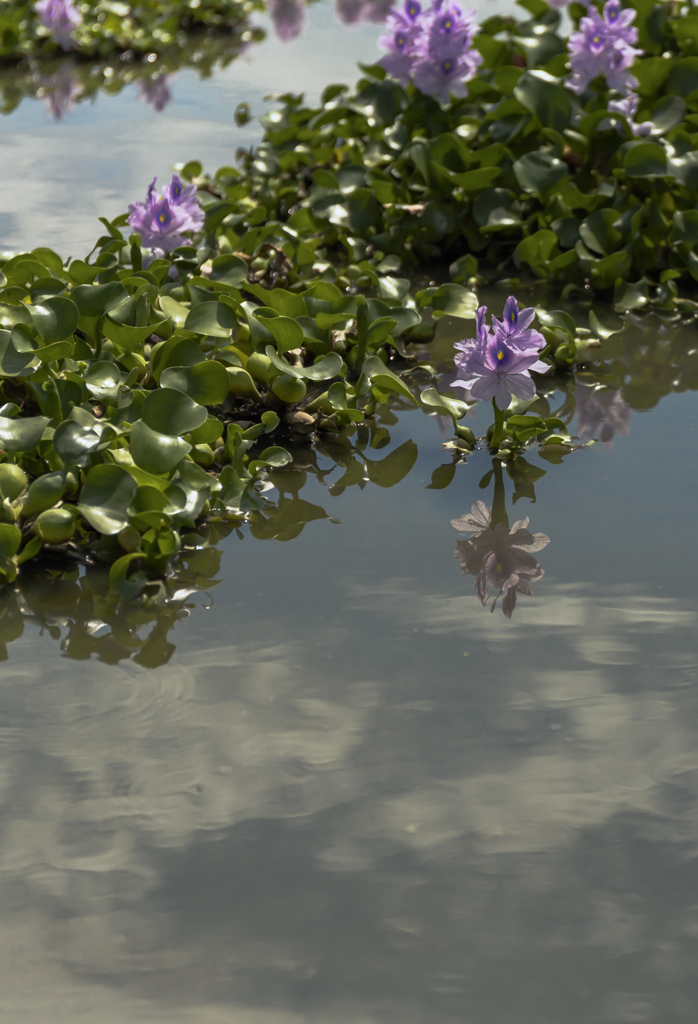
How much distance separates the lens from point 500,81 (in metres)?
3.23

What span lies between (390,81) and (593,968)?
3081 millimetres

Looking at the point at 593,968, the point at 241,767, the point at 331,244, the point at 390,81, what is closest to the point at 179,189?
the point at 331,244

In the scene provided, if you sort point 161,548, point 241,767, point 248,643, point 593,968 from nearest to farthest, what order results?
point 593,968, point 241,767, point 248,643, point 161,548

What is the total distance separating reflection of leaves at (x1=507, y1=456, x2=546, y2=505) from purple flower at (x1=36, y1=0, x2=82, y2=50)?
5306 mm

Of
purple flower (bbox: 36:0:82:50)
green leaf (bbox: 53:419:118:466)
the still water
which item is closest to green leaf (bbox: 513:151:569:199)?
the still water

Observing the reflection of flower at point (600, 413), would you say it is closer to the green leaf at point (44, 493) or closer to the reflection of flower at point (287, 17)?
the green leaf at point (44, 493)

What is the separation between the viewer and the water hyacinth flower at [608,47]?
2.96m

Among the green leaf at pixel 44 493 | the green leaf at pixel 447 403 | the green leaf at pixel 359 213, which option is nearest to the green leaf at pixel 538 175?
the green leaf at pixel 359 213

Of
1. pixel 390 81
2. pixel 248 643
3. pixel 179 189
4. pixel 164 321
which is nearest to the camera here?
pixel 248 643

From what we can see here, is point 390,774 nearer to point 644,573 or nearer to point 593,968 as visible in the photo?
point 593,968

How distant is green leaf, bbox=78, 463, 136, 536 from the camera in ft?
5.44

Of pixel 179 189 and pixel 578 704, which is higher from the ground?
pixel 179 189

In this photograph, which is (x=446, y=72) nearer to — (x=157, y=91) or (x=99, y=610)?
(x=99, y=610)

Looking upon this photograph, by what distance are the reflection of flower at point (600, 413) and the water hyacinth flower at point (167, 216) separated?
3.47ft
